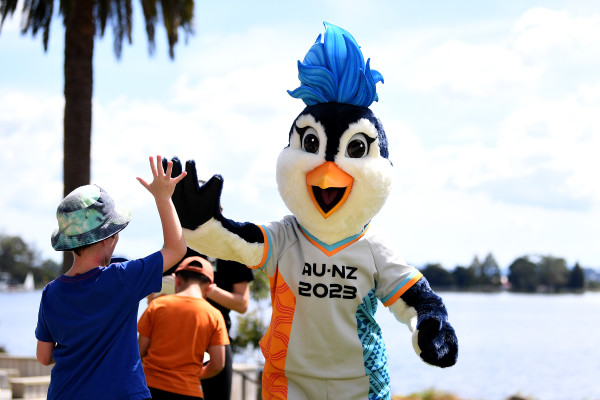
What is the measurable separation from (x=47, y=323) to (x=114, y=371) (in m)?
0.41

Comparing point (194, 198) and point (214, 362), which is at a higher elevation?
point (194, 198)

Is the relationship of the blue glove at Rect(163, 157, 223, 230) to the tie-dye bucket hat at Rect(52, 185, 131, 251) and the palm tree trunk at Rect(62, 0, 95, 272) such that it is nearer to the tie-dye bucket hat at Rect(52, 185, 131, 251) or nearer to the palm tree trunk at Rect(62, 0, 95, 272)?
the tie-dye bucket hat at Rect(52, 185, 131, 251)

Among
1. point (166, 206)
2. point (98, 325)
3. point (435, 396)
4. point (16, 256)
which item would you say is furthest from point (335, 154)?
point (16, 256)

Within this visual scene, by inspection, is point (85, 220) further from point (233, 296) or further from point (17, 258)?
point (17, 258)

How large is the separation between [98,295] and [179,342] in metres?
1.54

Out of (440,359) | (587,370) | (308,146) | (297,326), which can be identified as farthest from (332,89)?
(587,370)

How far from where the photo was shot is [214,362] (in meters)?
5.04

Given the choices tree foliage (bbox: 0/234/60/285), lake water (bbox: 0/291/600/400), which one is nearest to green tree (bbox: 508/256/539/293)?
lake water (bbox: 0/291/600/400)

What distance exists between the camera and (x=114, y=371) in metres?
3.46

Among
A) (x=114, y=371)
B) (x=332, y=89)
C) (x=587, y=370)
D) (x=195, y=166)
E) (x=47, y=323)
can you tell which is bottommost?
(x=587, y=370)

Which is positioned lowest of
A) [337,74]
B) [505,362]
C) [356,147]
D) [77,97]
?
[505,362]

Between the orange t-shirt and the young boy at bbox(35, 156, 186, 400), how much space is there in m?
1.29

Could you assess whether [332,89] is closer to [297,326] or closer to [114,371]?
[297,326]

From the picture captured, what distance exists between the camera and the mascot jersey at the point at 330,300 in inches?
149
